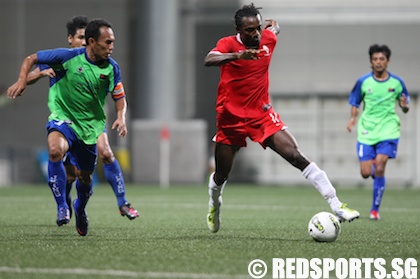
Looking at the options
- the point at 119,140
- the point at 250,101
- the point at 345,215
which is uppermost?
the point at 250,101

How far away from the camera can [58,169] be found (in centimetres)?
976

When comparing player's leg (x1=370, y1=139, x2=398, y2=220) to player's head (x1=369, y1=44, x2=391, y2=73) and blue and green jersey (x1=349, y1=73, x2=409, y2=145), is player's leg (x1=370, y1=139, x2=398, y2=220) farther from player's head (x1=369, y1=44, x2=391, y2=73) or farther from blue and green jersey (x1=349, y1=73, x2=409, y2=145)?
player's head (x1=369, y1=44, x2=391, y2=73)

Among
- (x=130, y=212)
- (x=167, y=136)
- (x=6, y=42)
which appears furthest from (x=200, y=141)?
(x=130, y=212)

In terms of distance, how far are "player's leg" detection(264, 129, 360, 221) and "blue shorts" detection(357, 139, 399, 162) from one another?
4545 mm

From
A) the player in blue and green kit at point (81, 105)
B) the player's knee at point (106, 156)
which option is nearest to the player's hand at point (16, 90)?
the player in blue and green kit at point (81, 105)

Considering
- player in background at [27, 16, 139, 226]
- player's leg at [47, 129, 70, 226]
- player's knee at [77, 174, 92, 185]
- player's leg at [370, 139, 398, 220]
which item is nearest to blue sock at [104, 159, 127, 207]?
player in background at [27, 16, 139, 226]

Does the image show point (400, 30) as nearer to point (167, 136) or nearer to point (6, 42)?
point (167, 136)

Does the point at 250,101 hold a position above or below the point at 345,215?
above

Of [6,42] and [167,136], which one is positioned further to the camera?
[6,42]

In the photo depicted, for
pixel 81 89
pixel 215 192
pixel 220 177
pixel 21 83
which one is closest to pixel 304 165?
pixel 220 177

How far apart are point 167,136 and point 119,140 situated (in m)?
3.63

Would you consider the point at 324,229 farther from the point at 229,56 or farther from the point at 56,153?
the point at 56,153

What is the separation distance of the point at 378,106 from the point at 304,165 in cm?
494

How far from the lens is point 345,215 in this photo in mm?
8961
